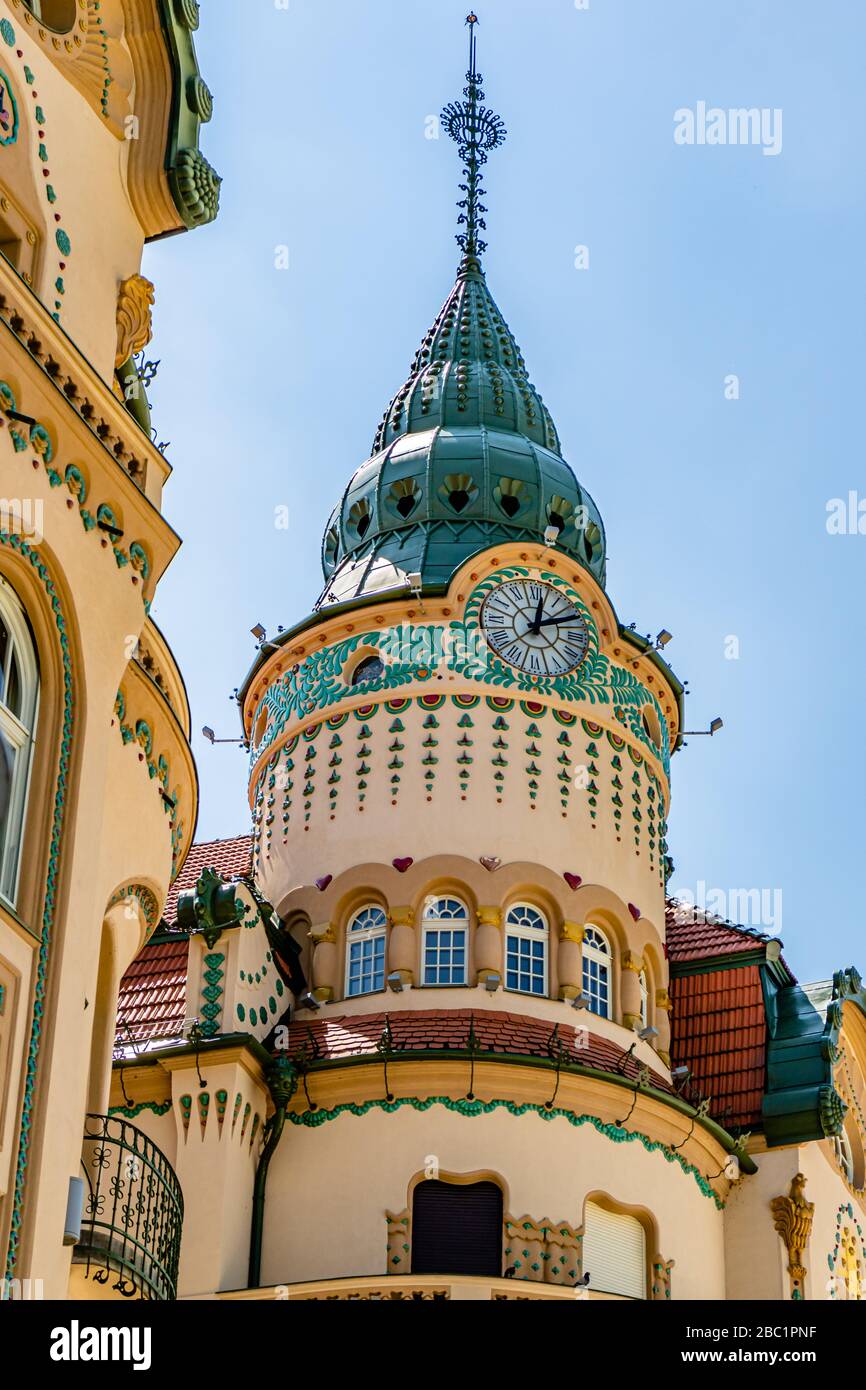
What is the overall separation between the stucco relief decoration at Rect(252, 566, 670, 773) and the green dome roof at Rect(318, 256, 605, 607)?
0.69 metres

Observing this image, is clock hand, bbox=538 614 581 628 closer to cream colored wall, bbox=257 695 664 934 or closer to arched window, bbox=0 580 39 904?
cream colored wall, bbox=257 695 664 934

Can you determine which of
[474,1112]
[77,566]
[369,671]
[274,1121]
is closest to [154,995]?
[274,1121]

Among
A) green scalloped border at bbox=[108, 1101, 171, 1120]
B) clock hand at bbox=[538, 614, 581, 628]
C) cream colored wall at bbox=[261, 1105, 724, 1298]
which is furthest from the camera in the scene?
clock hand at bbox=[538, 614, 581, 628]

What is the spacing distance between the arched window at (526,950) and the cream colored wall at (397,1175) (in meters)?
2.27

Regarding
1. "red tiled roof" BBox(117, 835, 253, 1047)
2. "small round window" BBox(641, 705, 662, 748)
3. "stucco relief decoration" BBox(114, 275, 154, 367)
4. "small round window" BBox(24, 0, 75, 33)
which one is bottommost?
"red tiled roof" BBox(117, 835, 253, 1047)

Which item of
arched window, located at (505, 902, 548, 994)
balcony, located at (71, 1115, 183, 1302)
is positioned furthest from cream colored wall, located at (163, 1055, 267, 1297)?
balcony, located at (71, 1115, 183, 1302)

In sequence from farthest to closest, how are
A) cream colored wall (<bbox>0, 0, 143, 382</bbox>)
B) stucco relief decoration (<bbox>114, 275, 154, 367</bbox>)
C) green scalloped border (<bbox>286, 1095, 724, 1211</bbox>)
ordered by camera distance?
green scalloped border (<bbox>286, 1095, 724, 1211</bbox>)
stucco relief decoration (<bbox>114, 275, 154, 367</bbox>)
cream colored wall (<bbox>0, 0, 143, 382</bbox>)

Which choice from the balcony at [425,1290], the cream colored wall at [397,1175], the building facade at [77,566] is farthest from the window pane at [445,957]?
the building facade at [77,566]

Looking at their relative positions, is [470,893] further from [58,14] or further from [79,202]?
[58,14]

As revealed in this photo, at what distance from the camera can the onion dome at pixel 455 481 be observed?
33.2 meters

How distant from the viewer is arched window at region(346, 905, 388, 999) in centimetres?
2969

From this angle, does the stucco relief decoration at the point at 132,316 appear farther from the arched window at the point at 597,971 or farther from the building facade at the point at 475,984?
the arched window at the point at 597,971

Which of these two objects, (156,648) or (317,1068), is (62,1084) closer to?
Result: (156,648)

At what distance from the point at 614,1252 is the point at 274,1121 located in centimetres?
442
